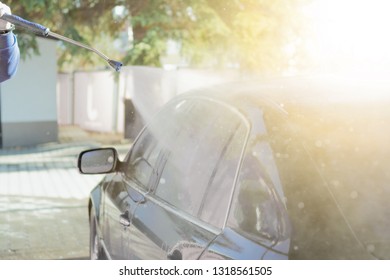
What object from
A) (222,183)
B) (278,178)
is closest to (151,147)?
(222,183)

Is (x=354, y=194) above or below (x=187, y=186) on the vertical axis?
above

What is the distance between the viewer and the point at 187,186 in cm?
271

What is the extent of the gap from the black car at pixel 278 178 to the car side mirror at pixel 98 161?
59 cm

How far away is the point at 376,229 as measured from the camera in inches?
82.0

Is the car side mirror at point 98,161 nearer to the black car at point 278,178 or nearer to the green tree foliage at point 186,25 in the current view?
the black car at point 278,178

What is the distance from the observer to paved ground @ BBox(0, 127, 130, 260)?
579 cm

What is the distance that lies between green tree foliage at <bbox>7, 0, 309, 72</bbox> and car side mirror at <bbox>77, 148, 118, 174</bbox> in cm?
662

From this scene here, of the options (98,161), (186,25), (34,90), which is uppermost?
(186,25)

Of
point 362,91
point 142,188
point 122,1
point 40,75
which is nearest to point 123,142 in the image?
point 40,75

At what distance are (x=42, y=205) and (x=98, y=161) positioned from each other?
465 cm

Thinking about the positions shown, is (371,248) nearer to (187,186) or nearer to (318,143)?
(318,143)

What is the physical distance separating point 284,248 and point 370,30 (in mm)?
7368
